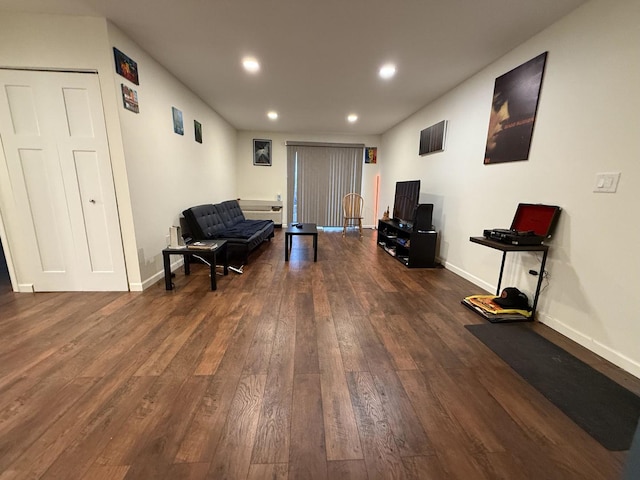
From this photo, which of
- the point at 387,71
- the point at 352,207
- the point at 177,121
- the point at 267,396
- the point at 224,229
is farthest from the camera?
the point at 352,207

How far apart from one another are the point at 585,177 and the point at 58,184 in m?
4.46

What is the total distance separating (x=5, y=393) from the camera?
1396 millimetres

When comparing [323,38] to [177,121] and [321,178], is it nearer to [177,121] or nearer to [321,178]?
[177,121]

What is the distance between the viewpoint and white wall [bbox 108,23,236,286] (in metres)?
2.54

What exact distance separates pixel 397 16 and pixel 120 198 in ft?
9.58

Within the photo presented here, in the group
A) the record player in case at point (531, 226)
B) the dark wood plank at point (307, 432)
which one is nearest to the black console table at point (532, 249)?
the record player in case at point (531, 226)

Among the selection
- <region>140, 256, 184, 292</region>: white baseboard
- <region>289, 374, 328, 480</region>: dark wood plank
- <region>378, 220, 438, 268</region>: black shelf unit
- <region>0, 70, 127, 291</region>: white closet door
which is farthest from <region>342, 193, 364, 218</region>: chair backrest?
<region>289, 374, 328, 480</region>: dark wood plank

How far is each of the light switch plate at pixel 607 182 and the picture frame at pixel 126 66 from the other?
3.96m

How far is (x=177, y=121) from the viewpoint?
344cm

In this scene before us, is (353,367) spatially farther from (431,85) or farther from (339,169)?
(339,169)

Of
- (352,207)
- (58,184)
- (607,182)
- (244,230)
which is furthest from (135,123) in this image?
(352,207)

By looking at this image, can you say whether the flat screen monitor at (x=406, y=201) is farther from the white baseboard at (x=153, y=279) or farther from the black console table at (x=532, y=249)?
the white baseboard at (x=153, y=279)

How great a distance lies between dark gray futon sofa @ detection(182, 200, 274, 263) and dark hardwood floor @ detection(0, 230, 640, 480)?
45.7 inches

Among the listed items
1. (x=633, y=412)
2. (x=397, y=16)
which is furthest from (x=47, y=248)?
(x=633, y=412)
